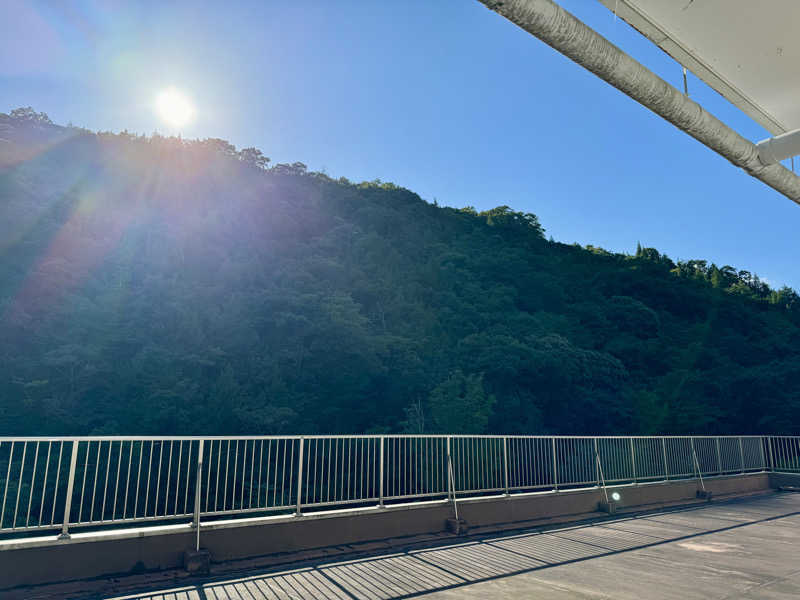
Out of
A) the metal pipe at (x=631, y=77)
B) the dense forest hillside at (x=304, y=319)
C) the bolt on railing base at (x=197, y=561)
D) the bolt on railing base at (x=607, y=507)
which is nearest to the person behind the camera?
the metal pipe at (x=631, y=77)

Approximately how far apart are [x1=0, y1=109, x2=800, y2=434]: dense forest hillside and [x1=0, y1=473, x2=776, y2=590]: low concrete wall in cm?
2695

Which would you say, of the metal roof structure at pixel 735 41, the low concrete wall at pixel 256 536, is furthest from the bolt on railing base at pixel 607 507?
the metal roof structure at pixel 735 41

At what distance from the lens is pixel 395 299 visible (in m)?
51.8

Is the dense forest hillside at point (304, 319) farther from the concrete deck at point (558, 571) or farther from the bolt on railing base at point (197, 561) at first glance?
the bolt on railing base at point (197, 561)

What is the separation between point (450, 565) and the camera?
21.2 feet

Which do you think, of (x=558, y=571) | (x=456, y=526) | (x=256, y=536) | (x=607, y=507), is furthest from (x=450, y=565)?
(x=607, y=507)

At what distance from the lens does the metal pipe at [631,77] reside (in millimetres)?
3174

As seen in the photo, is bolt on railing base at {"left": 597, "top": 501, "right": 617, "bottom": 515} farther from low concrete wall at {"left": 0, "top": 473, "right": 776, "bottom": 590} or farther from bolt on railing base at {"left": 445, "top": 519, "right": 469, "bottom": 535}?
bolt on railing base at {"left": 445, "top": 519, "right": 469, "bottom": 535}

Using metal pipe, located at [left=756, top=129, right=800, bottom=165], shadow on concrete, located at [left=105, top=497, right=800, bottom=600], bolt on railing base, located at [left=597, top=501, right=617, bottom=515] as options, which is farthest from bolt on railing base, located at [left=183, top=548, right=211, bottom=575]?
bolt on railing base, located at [left=597, top=501, right=617, bottom=515]

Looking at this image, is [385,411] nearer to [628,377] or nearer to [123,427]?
[123,427]

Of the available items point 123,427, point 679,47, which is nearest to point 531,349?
point 123,427

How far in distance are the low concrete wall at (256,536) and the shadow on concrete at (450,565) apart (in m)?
0.64

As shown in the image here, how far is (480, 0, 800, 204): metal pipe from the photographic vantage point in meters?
3.17

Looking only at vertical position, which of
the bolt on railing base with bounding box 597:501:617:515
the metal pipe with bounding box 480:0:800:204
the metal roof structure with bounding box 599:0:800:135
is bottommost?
the bolt on railing base with bounding box 597:501:617:515
